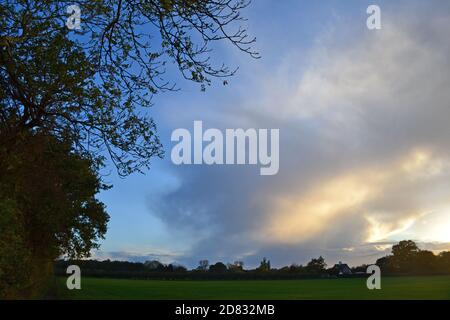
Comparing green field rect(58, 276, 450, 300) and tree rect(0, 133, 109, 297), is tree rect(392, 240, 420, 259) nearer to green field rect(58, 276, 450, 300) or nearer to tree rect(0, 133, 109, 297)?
green field rect(58, 276, 450, 300)

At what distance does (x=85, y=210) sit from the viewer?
1684 inches

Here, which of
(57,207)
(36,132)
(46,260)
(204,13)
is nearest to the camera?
(204,13)

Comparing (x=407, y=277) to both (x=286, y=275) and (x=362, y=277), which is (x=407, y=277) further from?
(x=286, y=275)

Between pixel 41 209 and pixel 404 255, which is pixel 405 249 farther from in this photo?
pixel 41 209

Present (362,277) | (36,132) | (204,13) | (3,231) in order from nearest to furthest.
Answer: (204,13), (36,132), (3,231), (362,277)

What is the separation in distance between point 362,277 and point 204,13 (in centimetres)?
12653

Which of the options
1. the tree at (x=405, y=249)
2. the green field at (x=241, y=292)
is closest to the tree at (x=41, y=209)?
the green field at (x=241, y=292)

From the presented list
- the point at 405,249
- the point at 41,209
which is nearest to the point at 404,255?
the point at 405,249

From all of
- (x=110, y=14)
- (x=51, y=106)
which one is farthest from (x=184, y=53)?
(x=51, y=106)

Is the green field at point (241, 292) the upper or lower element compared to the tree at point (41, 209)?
lower

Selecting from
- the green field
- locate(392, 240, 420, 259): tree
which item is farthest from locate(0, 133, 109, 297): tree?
locate(392, 240, 420, 259): tree

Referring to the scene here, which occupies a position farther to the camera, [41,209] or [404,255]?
Answer: [404,255]

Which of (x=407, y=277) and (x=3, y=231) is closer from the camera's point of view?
(x=3, y=231)

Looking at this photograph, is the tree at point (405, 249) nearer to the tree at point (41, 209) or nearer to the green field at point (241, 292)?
the green field at point (241, 292)
